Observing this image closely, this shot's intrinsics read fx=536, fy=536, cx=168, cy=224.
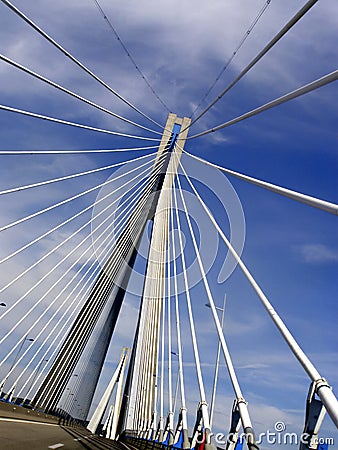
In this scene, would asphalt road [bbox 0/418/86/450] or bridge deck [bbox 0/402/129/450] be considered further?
bridge deck [bbox 0/402/129/450]

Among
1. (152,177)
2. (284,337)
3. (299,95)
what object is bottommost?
(284,337)

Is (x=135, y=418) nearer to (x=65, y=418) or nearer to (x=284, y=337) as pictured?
(x=65, y=418)

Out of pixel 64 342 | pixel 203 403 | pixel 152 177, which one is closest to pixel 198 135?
pixel 203 403

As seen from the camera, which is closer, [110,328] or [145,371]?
[145,371]

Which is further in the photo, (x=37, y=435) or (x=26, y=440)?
(x=37, y=435)

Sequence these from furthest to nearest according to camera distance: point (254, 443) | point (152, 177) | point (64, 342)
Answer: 1. point (152, 177)
2. point (64, 342)
3. point (254, 443)

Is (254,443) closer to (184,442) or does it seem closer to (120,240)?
(184,442)

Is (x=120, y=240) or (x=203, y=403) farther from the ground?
(x=120, y=240)

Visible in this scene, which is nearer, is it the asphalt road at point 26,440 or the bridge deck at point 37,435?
the asphalt road at point 26,440

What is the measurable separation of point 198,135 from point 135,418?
1993 cm

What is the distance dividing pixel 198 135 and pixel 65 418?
3151 centimetres

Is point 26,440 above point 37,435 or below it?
below

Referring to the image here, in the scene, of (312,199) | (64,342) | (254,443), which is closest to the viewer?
(312,199)

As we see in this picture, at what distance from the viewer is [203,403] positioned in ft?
40.6
